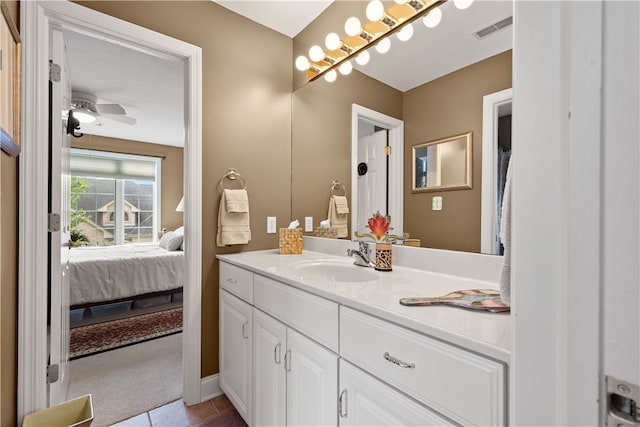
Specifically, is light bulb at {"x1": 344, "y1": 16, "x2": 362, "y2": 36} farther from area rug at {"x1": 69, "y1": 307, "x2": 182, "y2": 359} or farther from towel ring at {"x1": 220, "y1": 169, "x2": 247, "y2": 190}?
area rug at {"x1": 69, "y1": 307, "x2": 182, "y2": 359}

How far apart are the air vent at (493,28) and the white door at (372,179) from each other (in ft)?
1.84

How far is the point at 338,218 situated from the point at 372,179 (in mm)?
374

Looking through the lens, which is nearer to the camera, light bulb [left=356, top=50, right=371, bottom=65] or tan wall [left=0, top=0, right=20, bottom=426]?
tan wall [left=0, top=0, right=20, bottom=426]

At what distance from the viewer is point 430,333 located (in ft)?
2.39

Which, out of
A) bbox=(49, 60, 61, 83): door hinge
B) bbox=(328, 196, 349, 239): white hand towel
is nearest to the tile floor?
bbox=(328, 196, 349, 239): white hand towel

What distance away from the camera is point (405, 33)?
1517 millimetres

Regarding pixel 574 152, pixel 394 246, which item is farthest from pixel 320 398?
pixel 574 152

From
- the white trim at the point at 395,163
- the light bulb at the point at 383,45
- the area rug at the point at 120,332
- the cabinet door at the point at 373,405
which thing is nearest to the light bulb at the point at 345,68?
the light bulb at the point at 383,45

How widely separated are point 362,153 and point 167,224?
5.35 meters

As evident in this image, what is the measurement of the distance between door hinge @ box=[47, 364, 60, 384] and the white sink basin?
1.24 m

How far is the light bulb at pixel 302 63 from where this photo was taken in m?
2.06

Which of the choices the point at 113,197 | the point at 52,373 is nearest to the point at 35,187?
the point at 52,373

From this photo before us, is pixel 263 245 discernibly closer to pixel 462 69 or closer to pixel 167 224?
pixel 462 69

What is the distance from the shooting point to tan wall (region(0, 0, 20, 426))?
1149mm
